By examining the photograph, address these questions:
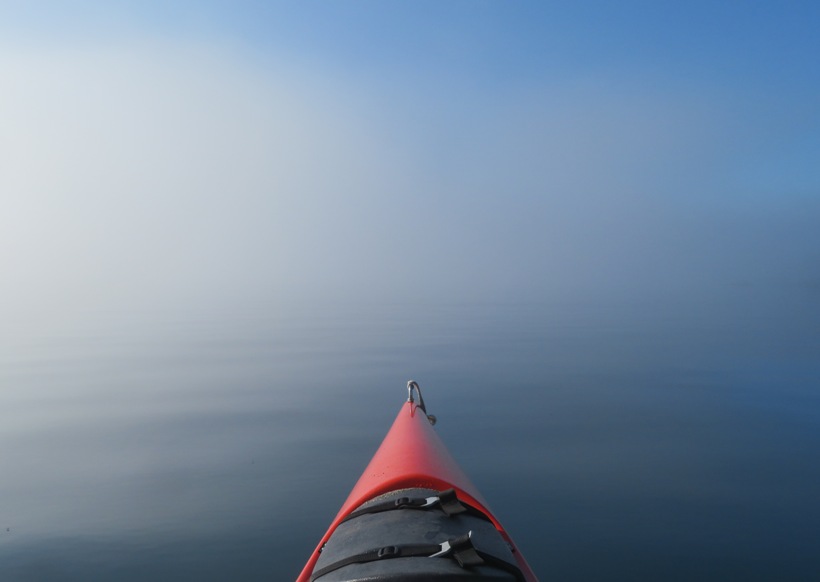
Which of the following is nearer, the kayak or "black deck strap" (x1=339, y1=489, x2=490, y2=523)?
the kayak

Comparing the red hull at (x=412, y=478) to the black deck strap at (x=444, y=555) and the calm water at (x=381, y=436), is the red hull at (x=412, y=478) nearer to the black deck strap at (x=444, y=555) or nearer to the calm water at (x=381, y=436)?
the black deck strap at (x=444, y=555)

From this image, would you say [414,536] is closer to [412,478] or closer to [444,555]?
[444,555]

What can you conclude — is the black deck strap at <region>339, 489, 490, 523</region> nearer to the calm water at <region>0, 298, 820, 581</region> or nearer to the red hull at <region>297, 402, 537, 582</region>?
the red hull at <region>297, 402, 537, 582</region>

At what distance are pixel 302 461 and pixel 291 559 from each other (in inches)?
61.3

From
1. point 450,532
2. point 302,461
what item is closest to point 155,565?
point 302,461

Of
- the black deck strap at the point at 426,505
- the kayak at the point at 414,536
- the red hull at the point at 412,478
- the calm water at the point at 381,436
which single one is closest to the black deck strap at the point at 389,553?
the kayak at the point at 414,536

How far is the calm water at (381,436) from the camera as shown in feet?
10.7

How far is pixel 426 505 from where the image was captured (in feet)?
6.01

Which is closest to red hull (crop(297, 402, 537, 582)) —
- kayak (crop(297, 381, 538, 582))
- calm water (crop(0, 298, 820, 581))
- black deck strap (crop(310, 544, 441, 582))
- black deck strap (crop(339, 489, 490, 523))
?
kayak (crop(297, 381, 538, 582))

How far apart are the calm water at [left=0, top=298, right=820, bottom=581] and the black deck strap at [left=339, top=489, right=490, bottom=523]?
136 centimetres

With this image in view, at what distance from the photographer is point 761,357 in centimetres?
909

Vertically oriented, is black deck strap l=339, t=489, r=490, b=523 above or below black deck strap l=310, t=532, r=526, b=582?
above

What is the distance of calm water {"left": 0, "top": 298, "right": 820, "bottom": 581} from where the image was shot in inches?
128

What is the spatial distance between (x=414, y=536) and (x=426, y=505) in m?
0.18
